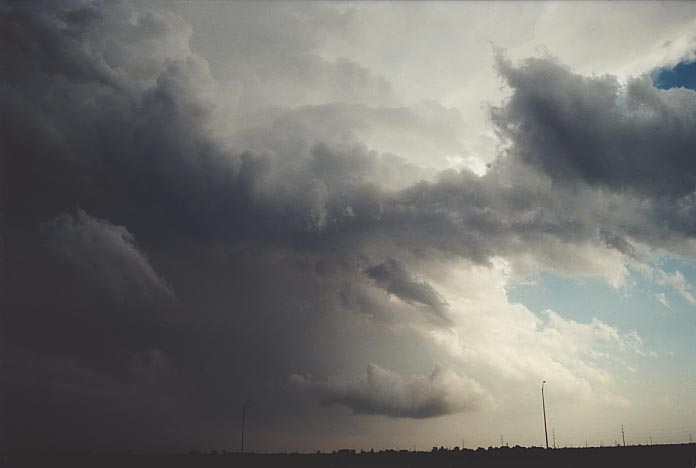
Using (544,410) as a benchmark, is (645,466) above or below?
below

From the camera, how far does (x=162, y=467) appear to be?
325 ft

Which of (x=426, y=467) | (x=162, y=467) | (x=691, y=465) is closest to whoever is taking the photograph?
(x=691, y=465)

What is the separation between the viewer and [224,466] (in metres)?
99.1

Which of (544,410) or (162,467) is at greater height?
(544,410)

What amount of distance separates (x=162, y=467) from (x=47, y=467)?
19.4 meters

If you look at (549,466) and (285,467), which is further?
(285,467)

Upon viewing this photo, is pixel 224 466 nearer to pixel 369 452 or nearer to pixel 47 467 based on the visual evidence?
pixel 47 467

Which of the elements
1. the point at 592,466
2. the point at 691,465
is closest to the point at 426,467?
the point at 592,466

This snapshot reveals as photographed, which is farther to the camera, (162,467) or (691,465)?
(162,467)

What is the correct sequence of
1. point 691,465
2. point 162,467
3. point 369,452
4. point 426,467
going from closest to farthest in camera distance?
point 691,465
point 426,467
point 162,467
point 369,452

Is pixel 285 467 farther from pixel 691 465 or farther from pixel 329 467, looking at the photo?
pixel 691 465

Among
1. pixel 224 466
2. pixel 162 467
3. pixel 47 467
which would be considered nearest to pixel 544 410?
pixel 224 466

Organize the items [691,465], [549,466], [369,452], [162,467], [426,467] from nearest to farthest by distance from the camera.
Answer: [691,465] < [549,466] < [426,467] < [162,467] < [369,452]

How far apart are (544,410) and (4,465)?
96.2 metres
